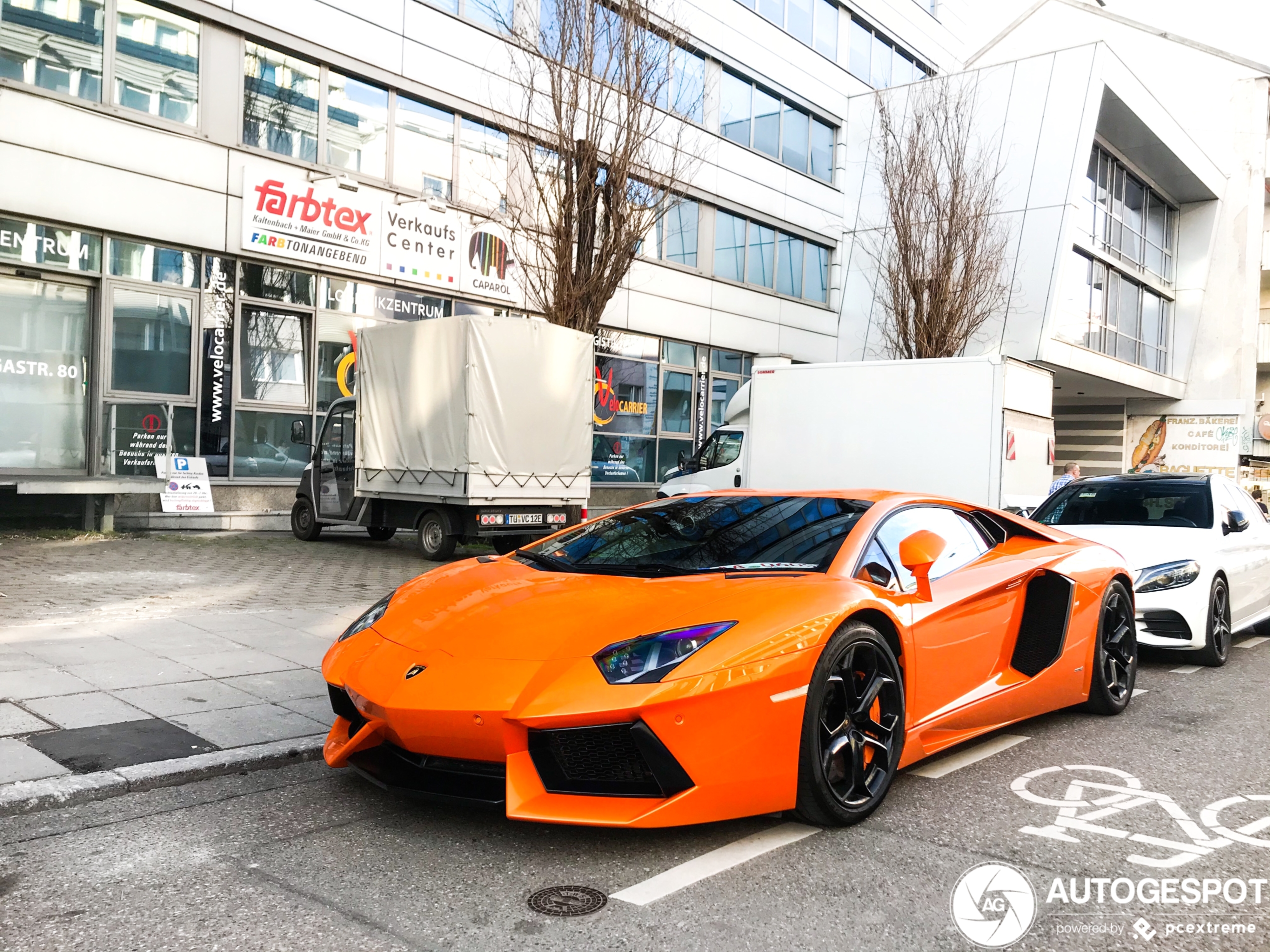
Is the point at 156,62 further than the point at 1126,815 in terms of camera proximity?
Yes

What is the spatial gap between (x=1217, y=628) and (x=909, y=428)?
191 inches

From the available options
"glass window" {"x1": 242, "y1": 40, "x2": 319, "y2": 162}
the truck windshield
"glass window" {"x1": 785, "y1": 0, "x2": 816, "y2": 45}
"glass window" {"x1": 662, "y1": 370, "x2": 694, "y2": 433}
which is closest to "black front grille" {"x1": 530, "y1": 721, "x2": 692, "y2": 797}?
the truck windshield

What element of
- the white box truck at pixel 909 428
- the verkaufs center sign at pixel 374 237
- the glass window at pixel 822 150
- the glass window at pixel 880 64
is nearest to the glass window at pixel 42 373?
the verkaufs center sign at pixel 374 237

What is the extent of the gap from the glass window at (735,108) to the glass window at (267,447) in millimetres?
12246

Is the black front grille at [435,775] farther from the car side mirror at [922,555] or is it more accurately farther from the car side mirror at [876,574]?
the car side mirror at [922,555]

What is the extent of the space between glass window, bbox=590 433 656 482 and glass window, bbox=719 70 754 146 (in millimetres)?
7128

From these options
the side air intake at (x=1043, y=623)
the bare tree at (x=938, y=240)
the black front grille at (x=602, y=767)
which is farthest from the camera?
the bare tree at (x=938, y=240)

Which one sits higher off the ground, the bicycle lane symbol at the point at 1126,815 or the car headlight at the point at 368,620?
the car headlight at the point at 368,620

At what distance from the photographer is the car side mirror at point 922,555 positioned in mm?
4383

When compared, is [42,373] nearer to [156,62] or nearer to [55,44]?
[55,44]

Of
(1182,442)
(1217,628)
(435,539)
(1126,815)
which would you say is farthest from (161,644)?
(1182,442)

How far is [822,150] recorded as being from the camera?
27.3 meters

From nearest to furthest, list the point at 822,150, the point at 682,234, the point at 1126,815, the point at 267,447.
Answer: the point at 1126,815 → the point at 267,447 → the point at 682,234 → the point at 822,150

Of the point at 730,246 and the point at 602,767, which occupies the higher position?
the point at 730,246
